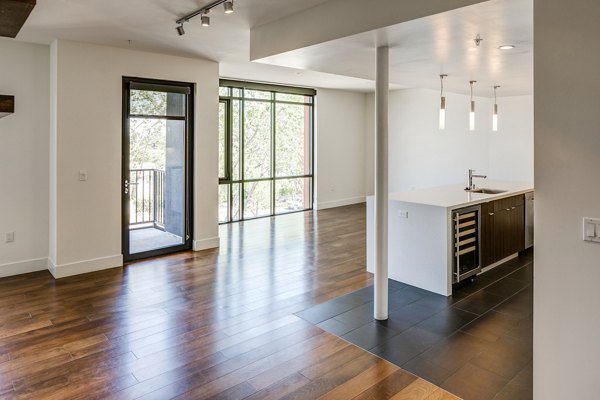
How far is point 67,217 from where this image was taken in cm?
467

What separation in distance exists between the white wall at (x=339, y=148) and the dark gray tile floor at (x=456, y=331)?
556cm

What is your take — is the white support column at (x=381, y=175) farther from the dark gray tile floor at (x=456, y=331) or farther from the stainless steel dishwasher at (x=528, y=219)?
the stainless steel dishwasher at (x=528, y=219)

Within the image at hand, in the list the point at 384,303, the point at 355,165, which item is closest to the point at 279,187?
the point at 355,165

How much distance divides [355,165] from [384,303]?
7.25m

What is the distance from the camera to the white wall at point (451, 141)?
7.27m

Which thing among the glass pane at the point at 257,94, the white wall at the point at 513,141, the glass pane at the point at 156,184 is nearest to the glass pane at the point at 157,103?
the glass pane at the point at 156,184

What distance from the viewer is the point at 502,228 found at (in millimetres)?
4969

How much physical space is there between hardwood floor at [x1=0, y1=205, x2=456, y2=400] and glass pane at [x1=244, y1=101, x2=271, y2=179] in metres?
3.35

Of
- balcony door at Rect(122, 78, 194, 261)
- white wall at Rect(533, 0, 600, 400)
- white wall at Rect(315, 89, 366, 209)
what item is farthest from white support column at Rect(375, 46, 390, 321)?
white wall at Rect(315, 89, 366, 209)

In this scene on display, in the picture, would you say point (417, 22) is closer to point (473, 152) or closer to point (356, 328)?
point (356, 328)

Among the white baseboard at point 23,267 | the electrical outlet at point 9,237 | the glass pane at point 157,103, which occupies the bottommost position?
the white baseboard at point 23,267

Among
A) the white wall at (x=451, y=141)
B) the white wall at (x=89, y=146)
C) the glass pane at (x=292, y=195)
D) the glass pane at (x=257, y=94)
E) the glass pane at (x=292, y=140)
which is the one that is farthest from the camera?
the glass pane at (x=292, y=195)

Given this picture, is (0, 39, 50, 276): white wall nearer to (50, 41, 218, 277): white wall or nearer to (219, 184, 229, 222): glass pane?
(50, 41, 218, 277): white wall

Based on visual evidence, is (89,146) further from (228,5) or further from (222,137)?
(222,137)
